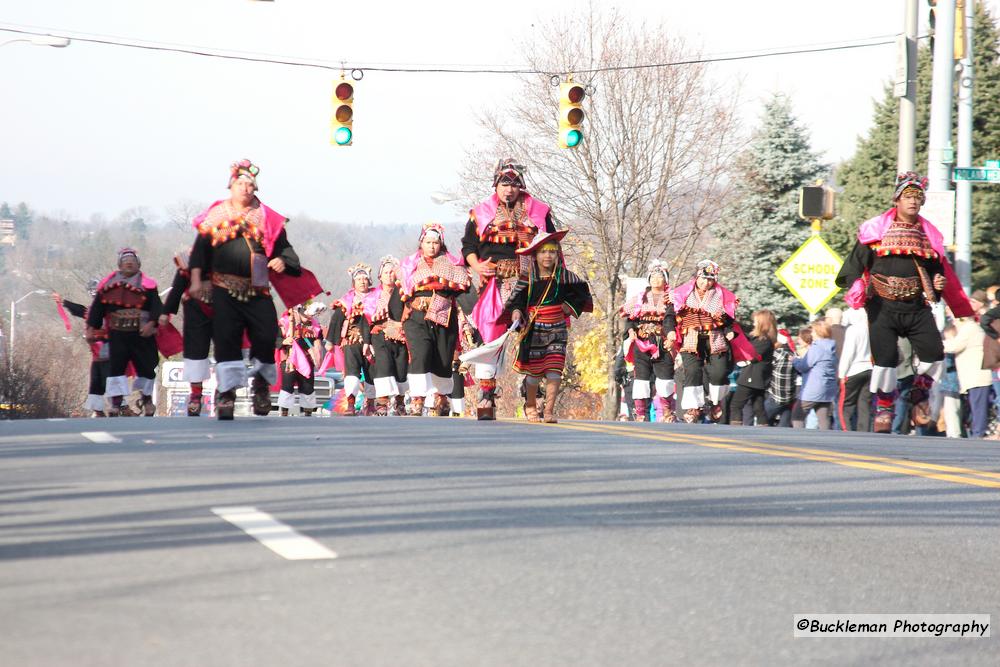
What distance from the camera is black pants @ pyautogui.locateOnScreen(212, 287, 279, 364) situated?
516 inches

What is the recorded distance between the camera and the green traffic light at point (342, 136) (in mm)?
24703

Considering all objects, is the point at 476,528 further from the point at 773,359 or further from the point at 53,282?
the point at 53,282

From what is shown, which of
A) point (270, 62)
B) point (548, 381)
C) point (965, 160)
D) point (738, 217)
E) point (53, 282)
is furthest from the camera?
point (53, 282)

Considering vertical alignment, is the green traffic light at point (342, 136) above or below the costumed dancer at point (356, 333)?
above

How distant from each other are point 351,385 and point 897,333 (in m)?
9.31

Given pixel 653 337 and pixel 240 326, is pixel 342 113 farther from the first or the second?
pixel 240 326

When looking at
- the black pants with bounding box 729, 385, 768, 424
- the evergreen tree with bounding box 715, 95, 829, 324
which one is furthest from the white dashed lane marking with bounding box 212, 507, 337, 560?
the evergreen tree with bounding box 715, 95, 829, 324

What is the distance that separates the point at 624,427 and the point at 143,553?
27.0ft

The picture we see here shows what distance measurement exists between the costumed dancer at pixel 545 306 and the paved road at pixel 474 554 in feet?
12.4

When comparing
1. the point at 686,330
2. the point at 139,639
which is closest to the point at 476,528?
the point at 139,639

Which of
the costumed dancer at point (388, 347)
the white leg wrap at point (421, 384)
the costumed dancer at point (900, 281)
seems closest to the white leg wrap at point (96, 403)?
the costumed dancer at point (388, 347)

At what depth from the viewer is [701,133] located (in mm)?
45812

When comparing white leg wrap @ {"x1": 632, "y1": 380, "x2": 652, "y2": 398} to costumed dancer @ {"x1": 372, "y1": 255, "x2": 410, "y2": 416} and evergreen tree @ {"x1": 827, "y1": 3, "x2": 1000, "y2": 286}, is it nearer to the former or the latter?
costumed dancer @ {"x1": 372, "y1": 255, "x2": 410, "y2": 416}

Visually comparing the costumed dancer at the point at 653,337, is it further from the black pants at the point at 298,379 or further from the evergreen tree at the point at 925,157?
the evergreen tree at the point at 925,157
